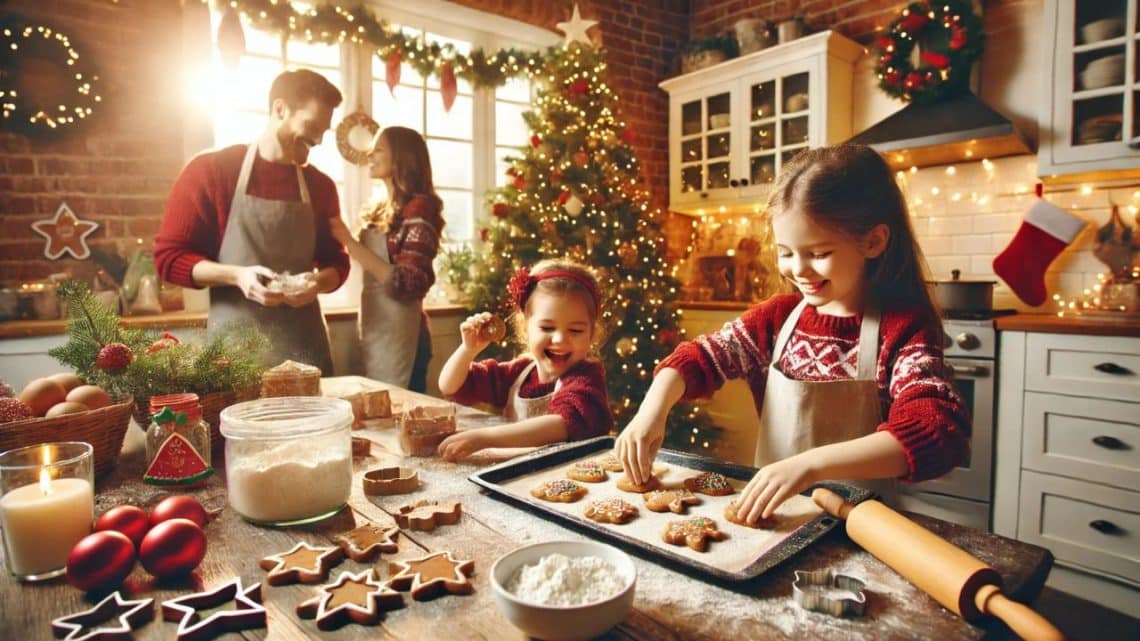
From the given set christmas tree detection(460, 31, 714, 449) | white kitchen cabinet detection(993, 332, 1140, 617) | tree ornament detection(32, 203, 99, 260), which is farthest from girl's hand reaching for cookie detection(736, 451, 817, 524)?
tree ornament detection(32, 203, 99, 260)

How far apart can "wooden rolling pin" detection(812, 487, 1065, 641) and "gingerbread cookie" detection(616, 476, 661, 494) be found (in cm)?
35

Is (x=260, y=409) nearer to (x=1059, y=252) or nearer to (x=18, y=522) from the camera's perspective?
(x=18, y=522)

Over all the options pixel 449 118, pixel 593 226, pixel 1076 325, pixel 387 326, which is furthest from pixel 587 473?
pixel 449 118

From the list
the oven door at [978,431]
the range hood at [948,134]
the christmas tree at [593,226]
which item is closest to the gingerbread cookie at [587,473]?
the oven door at [978,431]

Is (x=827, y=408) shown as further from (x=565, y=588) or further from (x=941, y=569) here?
(x=565, y=588)

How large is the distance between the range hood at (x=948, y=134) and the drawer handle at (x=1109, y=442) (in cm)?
141

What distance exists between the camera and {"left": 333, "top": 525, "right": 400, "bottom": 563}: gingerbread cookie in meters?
0.86

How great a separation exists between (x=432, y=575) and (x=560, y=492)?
1.11 feet

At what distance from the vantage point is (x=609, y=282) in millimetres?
3852

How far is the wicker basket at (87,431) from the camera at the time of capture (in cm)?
102

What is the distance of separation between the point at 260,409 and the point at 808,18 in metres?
4.35

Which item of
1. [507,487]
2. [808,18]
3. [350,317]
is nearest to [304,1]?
[350,317]

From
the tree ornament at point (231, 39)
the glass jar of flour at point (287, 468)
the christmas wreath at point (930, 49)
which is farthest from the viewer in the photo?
the christmas wreath at point (930, 49)

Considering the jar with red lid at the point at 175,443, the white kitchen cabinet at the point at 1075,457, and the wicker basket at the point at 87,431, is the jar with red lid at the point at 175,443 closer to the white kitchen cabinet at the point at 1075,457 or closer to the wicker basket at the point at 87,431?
the wicker basket at the point at 87,431
